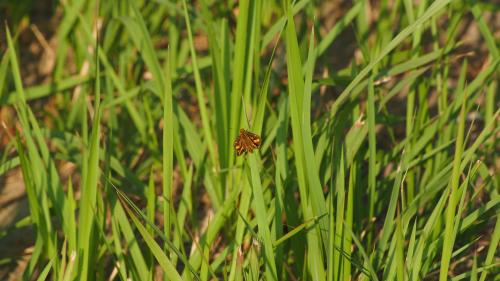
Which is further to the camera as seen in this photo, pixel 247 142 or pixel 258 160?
pixel 258 160

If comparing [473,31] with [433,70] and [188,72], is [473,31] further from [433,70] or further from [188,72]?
[188,72]

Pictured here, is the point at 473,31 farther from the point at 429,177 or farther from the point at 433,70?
the point at 429,177

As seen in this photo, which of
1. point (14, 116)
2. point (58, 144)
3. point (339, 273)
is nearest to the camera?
point (339, 273)

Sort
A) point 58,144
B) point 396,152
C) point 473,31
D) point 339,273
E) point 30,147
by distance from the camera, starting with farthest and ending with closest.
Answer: point 473,31, point 58,144, point 396,152, point 30,147, point 339,273

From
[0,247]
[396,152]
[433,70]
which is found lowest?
[0,247]

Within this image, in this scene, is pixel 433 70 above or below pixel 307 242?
above

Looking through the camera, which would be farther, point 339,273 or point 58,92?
point 58,92

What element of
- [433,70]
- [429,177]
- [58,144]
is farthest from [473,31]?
[58,144]
